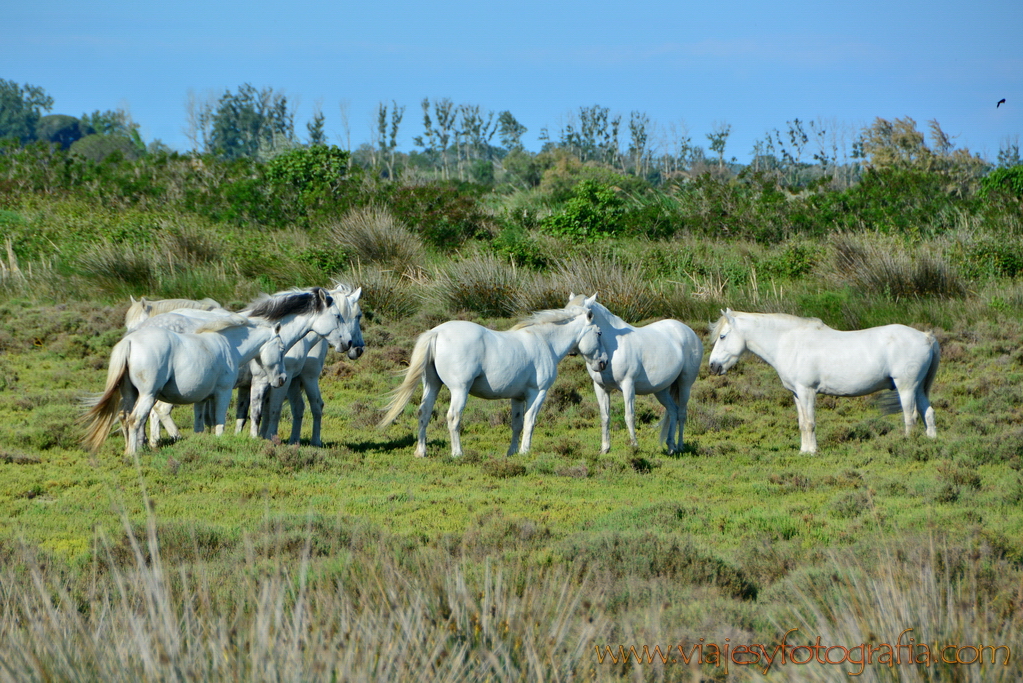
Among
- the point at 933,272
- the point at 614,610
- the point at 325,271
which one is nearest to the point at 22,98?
the point at 325,271

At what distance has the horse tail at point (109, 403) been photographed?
30.3ft

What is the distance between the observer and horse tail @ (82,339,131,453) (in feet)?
30.3

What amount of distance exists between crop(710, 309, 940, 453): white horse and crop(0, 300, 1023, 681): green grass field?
0.50 metres

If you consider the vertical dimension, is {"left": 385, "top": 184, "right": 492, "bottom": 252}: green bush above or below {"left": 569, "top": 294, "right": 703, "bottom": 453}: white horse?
above

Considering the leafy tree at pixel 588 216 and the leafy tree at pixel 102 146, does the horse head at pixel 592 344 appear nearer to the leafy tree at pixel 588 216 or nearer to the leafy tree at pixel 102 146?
the leafy tree at pixel 588 216

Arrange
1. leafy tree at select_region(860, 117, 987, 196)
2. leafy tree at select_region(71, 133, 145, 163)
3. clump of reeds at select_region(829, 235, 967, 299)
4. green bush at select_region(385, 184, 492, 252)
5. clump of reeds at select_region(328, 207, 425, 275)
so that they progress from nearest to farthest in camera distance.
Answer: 1. clump of reeds at select_region(829, 235, 967, 299)
2. clump of reeds at select_region(328, 207, 425, 275)
3. green bush at select_region(385, 184, 492, 252)
4. leafy tree at select_region(860, 117, 987, 196)
5. leafy tree at select_region(71, 133, 145, 163)

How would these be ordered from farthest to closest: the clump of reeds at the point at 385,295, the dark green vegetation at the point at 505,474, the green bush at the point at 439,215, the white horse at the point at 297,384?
the green bush at the point at 439,215, the clump of reeds at the point at 385,295, the white horse at the point at 297,384, the dark green vegetation at the point at 505,474

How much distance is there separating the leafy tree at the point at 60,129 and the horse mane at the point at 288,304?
125656mm

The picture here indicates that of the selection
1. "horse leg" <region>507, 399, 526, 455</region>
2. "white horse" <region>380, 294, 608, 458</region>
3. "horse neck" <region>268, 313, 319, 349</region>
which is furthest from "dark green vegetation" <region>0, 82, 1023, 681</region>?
"horse neck" <region>268, 313, 319, 349</region>

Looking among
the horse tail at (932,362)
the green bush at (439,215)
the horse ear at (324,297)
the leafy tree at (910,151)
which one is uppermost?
the leafy tree at (910,151)

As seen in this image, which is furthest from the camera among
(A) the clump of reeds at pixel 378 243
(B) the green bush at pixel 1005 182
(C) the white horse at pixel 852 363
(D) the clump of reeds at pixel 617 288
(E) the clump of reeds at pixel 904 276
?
(B) the green bush at pixel 1005 182

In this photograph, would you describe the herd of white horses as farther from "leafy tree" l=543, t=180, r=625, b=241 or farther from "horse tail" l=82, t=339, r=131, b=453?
"leafy tree" l=543, t=180, r=625, b=241

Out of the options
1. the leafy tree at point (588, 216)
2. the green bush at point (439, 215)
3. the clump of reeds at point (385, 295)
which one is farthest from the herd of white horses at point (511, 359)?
the leafy tree at point (588, 216)

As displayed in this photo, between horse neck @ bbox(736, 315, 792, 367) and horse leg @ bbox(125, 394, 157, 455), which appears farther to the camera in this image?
horse neck @ bbox(736, 315, 792, 367)
